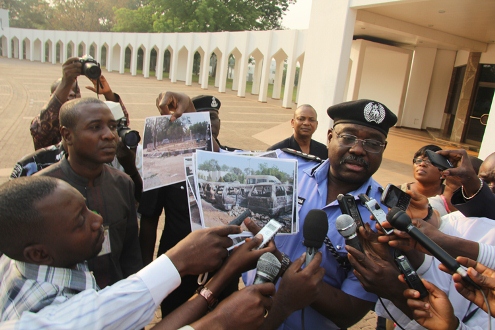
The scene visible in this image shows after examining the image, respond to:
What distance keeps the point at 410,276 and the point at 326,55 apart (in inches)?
362

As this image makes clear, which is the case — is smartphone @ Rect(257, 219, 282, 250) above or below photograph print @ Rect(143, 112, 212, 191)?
below

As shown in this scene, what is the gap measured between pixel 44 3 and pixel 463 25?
70023 millimetres

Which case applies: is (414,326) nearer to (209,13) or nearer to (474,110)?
(474,110)

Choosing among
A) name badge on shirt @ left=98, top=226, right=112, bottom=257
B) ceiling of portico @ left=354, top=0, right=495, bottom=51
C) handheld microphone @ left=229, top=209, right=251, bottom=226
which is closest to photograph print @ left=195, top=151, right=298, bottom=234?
handheld microphone @ left=229, top=209, right=251, bottom=226

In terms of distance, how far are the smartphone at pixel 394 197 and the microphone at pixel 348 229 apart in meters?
0.24

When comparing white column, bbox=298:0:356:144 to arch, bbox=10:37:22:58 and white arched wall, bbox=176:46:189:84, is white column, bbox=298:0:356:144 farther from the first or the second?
arch, bbox=10:37:22:58

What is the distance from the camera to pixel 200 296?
137 centimetres

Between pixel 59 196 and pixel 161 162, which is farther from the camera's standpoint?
pixel 161 162

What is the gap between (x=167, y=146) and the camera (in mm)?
2150

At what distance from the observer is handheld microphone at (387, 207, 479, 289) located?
1.25 metres

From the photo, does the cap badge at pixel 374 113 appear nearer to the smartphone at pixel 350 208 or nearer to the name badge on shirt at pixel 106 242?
the smartphone at pixel 350 208

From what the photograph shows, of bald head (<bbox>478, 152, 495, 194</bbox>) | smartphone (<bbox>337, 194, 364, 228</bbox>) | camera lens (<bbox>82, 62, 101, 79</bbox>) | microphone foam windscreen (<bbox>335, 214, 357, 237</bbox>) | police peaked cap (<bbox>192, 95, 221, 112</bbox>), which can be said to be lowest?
microphone foam windscreen (<bbox>335, 214, 357, 237</bbox>)

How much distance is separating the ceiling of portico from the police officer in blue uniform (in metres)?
7.17

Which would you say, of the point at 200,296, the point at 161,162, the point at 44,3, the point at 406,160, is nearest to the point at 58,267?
the point at 200,296
